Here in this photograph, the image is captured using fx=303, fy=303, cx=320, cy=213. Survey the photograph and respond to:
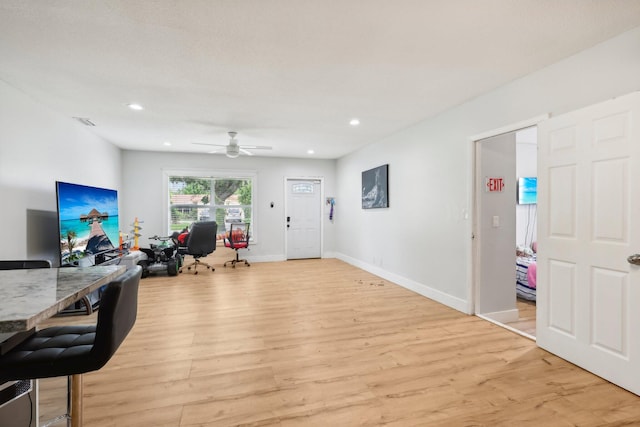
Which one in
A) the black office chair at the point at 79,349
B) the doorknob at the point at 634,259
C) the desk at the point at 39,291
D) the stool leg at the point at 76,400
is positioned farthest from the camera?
the doorknob at the point at 634,259

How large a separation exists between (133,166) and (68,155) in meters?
2.35

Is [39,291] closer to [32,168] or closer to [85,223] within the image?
[32,168]

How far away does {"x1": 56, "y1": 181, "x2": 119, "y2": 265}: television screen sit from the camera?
346 cm

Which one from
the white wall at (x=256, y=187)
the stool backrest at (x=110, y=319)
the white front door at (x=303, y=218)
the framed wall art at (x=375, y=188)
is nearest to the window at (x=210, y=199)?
the white wall at (x=256, y=187)

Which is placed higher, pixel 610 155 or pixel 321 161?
pixel 321 161

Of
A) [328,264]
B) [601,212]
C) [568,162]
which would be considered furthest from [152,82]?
[328,264]

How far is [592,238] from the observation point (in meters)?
2.30

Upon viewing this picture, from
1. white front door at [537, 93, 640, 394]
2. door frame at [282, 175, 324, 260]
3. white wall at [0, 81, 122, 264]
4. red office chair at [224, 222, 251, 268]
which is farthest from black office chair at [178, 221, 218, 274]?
white front door at [537, 93, 640, 394]

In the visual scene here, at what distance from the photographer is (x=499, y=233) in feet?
11.7

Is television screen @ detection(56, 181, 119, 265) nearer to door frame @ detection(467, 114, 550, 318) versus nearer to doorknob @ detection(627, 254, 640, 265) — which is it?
door frame @ detection(467, 114, 550, 318)

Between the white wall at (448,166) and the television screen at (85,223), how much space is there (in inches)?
172

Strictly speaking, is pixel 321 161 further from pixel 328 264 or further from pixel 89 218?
pixel 89 218

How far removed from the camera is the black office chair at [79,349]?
109 centimetres

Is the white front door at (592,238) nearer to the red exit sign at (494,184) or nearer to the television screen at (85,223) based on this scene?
the red exit sign at (494,184)
